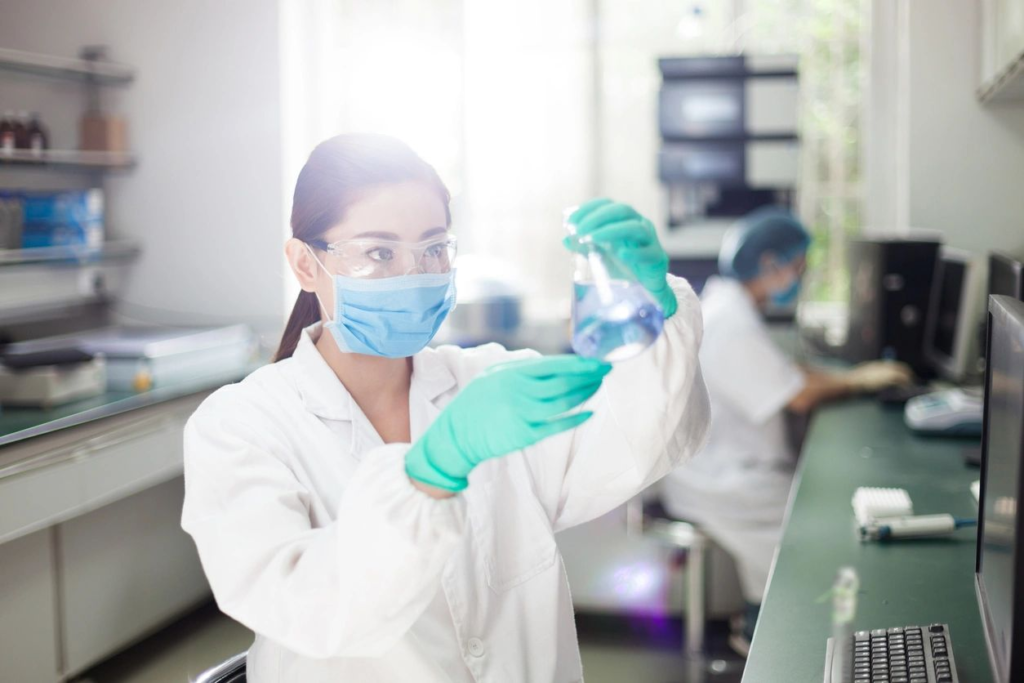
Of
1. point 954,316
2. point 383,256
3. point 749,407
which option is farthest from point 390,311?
point 954,316

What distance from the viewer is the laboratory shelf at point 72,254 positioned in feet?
9.76

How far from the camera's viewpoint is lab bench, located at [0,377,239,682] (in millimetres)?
2248

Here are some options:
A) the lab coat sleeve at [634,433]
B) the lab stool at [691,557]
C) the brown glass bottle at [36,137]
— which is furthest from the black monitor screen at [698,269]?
the lab coat sleeve at [634,433]

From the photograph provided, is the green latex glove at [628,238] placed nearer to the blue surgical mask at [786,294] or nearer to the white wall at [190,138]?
the blue surgical mask at [786,294]

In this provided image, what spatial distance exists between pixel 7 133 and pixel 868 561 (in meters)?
2.68

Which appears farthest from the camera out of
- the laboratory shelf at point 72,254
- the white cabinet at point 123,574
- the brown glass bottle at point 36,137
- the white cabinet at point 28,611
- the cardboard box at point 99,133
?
the cardboard box at point 99,133

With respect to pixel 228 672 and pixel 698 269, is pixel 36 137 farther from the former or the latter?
pixel 228 672

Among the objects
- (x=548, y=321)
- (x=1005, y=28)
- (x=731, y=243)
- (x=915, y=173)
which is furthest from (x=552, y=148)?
(x=1005, y=28)

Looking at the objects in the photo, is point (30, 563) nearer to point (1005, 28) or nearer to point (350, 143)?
point (350, 143)

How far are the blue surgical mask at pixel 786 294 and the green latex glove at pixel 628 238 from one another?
1894mm

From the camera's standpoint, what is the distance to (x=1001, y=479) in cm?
93

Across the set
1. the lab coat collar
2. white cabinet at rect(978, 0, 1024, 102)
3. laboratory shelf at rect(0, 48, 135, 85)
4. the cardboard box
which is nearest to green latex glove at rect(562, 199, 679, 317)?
the lab coat collar

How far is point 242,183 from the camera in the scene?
3.40 m

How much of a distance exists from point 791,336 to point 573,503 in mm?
2477
